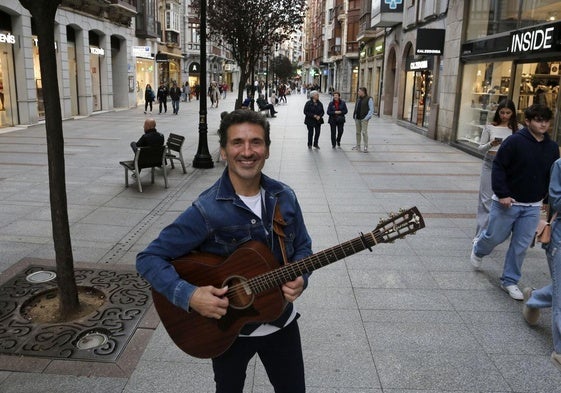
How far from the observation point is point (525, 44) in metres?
12.5

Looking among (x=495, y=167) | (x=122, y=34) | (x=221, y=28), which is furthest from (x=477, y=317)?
(x=122, y=34)

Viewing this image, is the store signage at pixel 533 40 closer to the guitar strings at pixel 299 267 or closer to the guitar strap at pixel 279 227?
the guitar strings at pixel 299 267

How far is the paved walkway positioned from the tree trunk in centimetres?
96

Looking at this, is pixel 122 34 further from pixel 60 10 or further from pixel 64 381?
pixel 64 381

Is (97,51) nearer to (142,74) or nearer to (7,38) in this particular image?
(7,38)

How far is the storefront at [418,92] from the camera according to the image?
2148 centimetres

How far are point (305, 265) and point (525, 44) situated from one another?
12.4 meters

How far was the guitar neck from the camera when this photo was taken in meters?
2.24

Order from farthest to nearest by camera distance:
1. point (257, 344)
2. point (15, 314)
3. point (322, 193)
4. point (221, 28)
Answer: point (221, 28), point (322, 193), point (15, 314), point (257, 344)

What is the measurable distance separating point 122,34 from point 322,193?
25748mm

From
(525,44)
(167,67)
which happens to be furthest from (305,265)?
(167,67)

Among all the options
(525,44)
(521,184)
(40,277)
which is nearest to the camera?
(521,184)

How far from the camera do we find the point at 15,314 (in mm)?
4500

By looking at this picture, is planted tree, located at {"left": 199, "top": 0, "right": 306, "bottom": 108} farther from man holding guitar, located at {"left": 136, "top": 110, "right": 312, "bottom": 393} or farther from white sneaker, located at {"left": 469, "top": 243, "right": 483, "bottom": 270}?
man holding guitar, located at {"left": 136, "top": 110, "right": 312, "bottom": 393}
